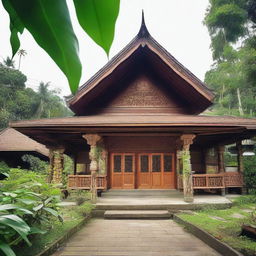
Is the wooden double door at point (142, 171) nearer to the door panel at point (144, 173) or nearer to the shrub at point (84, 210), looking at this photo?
the door panel at point (144, 173)

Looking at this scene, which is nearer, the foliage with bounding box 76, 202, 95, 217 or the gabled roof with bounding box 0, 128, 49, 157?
the foliage with bounding box 76, 202, 95, 217

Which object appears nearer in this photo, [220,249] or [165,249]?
[220,249]

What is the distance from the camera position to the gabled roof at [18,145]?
1451cm

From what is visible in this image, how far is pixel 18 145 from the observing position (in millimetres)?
15086

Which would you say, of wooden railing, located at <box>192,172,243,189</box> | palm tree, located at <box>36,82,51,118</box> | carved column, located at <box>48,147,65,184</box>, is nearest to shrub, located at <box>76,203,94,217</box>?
carved column, located at <box>48,147,65,184</box>

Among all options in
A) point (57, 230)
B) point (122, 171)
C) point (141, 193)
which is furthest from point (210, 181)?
point (57, 230)

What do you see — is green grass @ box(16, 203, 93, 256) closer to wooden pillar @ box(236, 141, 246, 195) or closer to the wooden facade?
the wooden facade

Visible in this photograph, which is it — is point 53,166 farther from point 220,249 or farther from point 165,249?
point 220,249

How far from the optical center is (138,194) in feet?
33.0

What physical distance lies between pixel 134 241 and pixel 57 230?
65.6 inches

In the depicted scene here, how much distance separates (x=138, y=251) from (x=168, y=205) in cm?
378

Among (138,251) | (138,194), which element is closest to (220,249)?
(138,251)

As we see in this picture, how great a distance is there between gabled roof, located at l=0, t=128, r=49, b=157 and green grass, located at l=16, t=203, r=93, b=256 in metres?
8.04

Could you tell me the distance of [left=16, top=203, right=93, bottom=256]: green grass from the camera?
370cm
